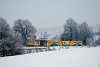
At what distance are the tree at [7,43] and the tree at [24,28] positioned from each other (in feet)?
82.0

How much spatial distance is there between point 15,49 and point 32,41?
2854 centimetres

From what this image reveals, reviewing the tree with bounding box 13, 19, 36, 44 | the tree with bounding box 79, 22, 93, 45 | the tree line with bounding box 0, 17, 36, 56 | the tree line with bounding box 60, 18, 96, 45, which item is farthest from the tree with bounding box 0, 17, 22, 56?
the tree with bounding box 79, 22, 93, 45

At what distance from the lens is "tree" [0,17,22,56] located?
35344mm

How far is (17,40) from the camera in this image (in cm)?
3781

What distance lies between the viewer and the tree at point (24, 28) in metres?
64.5

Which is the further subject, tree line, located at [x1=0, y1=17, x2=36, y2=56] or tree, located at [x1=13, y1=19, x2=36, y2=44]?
tree, located at [x1=13, y1=19, x2=36, y2=44]

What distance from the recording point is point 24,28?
→ 66.0m

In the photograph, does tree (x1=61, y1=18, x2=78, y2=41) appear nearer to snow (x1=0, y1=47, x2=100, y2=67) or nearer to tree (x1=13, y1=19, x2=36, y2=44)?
tree (x1=13, y1=19, x2=36, y2=44)

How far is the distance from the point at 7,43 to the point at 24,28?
1182 inches

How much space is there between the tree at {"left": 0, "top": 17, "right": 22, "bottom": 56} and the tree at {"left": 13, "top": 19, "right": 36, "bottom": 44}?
25005mm

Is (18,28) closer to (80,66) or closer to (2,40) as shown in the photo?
(2,40)

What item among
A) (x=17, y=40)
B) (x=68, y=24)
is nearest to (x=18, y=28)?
(x=68, y=24)

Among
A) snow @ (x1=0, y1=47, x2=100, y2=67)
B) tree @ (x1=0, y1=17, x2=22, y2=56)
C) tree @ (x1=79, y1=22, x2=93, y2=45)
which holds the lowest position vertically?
snow @ (x1=0, y1=47, x2=100, y2=67)

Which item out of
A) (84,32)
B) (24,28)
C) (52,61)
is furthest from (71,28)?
(52,61)
